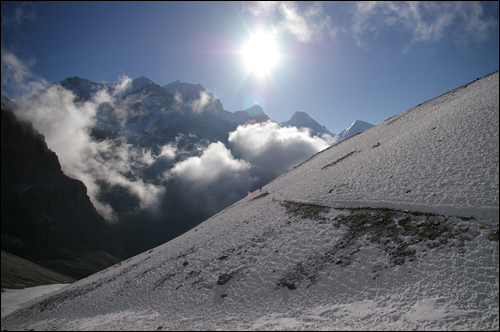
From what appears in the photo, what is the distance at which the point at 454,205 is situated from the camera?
13.8m

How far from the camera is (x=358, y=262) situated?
42.9 ft

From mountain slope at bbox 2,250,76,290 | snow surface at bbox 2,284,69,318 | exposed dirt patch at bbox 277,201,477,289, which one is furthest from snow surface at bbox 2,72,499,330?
mountain slope at bbox 2,250,76,290

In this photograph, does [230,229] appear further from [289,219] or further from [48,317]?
[48,317]

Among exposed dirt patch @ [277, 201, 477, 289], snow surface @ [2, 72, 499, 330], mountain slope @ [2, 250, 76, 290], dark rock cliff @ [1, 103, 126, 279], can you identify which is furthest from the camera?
dark rock cliff @ [1, 103, 126, 279]

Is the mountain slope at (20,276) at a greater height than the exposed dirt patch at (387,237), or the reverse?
the exposed dirt patch at (387,237)

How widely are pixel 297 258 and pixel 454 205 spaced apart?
10.3 m

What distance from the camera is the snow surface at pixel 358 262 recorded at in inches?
395

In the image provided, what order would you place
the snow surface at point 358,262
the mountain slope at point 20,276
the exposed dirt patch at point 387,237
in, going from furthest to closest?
the mountain slope at point 20,276 → the exposed dirt patch at point 387,237 → the snow surface at point 358,262

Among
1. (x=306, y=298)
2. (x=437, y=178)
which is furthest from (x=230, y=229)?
(x=437, y=178)

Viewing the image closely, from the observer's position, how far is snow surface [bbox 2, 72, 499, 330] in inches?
395

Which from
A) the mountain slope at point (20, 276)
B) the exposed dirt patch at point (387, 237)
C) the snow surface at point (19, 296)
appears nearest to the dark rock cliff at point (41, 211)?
the mountain slope at point (20, 276)

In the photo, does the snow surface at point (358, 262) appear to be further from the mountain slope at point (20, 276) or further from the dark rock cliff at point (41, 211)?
the dark rock cliff at point (41, 211)

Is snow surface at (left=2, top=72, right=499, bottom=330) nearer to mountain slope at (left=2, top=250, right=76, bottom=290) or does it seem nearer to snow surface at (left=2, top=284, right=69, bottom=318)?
snow surface at (left=2, top=284, right=69, bottom=318)

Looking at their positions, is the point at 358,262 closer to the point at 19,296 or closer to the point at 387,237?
the point at 387,237
